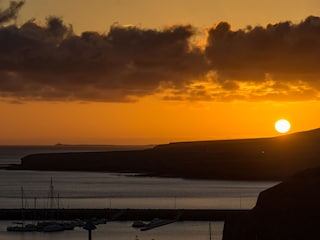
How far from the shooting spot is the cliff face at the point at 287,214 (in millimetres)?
32531

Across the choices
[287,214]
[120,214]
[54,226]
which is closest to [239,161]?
[120,214]

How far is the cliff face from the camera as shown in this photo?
3253 centimetres

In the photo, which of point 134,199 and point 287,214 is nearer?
point 287,214

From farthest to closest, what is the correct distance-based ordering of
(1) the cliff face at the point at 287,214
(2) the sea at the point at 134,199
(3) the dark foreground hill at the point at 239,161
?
(3) the dark foreground hill at the point at 239,161 → (2) the sea at the point at 134,199 → (1) the cliff face at the point at 287,214

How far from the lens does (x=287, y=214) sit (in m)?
33.0

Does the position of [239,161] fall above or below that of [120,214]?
above

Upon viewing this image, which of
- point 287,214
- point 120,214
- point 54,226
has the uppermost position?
point 120,214

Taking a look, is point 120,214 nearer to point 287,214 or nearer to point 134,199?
point 134,199

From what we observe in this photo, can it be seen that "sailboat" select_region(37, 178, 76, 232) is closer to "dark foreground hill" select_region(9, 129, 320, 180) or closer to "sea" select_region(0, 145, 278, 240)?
"sea" select_region(0, 145, 278, 240)

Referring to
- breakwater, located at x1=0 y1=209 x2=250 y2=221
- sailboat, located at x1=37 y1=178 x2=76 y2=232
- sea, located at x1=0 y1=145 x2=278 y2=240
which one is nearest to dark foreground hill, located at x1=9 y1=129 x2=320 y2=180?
sea, located at x1=0 y1=145 x2=278 y2=240

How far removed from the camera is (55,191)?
12375 centimetres

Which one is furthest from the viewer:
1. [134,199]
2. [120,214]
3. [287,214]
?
[134,199]

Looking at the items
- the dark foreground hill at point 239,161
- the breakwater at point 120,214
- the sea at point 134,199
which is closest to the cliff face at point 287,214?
the sea at point 134,199

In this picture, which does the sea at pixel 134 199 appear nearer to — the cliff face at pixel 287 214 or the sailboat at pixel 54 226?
the sailboat at pixel 54 226
